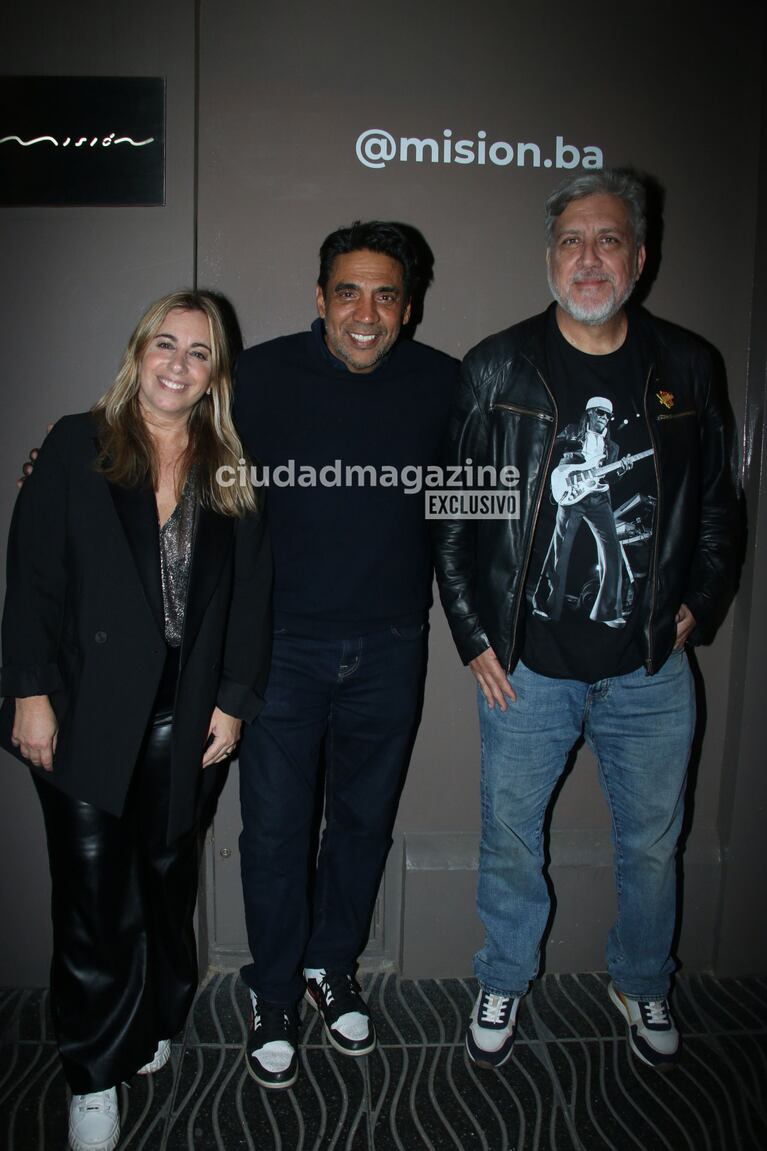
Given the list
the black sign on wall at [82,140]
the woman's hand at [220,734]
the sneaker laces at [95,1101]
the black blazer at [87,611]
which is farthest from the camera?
the black sign on wall at [82,140]

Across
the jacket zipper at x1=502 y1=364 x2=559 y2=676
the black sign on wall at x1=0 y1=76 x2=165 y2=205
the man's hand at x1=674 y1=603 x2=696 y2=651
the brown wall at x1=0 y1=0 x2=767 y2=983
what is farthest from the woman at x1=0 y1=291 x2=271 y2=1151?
the man's hand at x1=674 y1=603 x2=696 y2=651

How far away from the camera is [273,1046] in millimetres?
2215

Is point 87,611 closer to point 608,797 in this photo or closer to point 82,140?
point 82,140

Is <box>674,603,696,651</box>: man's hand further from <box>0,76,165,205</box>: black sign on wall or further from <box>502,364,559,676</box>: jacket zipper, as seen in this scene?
<box>0,76,165,205</box>: black sign on wall

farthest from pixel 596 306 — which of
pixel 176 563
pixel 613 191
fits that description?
pixel 176 563

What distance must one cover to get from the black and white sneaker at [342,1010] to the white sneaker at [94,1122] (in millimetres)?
607

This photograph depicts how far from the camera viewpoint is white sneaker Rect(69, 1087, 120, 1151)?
1.96 m

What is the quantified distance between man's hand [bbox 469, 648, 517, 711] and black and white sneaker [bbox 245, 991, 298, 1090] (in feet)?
3.50

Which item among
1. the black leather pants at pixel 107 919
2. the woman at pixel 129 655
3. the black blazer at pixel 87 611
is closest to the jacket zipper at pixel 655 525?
the woman at pixel 129 655

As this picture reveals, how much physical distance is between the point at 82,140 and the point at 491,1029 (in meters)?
2.79

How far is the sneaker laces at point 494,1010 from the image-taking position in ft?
7.55

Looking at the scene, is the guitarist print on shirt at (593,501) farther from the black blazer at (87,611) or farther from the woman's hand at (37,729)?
the woman's hand at (37,729)

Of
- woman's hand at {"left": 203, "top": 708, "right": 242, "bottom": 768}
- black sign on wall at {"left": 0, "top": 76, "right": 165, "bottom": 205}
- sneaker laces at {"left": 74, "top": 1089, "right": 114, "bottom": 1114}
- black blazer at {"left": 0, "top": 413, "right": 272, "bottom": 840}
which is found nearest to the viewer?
black blazer at {"left": 0, "top": 413, "right": 272, "bottom": 840}

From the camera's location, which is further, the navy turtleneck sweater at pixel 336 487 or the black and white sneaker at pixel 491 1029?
the black and white sneaker at pixel 491 1029
